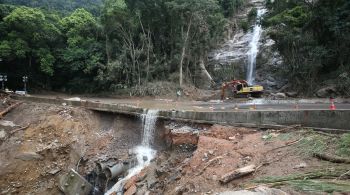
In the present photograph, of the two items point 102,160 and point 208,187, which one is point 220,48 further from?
point 208,187

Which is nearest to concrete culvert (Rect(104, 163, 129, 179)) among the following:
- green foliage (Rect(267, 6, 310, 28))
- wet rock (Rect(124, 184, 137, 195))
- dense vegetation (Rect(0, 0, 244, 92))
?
wet rock (Rect(124, 184, 137, 195))

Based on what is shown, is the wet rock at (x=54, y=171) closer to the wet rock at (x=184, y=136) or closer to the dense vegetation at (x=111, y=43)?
the wet rock at (x=184, y=136)

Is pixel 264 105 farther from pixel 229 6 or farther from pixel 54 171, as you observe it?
pixel 229 6

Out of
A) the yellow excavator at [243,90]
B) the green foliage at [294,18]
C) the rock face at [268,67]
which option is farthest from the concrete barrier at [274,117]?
the rock face at [268,67]

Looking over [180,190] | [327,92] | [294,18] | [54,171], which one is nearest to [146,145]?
[54,171]

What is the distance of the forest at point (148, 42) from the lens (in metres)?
28.5

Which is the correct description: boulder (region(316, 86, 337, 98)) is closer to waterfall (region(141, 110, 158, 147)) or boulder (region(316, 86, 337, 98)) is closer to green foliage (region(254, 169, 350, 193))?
waterfall (region(141, 110, 158, 147))

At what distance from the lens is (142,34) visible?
35.4 m

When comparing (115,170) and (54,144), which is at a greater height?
(54,144)

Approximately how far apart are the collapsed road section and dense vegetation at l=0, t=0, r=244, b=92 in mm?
14027

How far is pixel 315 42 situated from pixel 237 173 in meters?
22.2

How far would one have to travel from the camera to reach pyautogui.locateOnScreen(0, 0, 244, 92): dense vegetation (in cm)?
3419

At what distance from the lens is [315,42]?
29016 millimetres

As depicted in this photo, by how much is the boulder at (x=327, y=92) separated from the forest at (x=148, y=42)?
1.98ft
